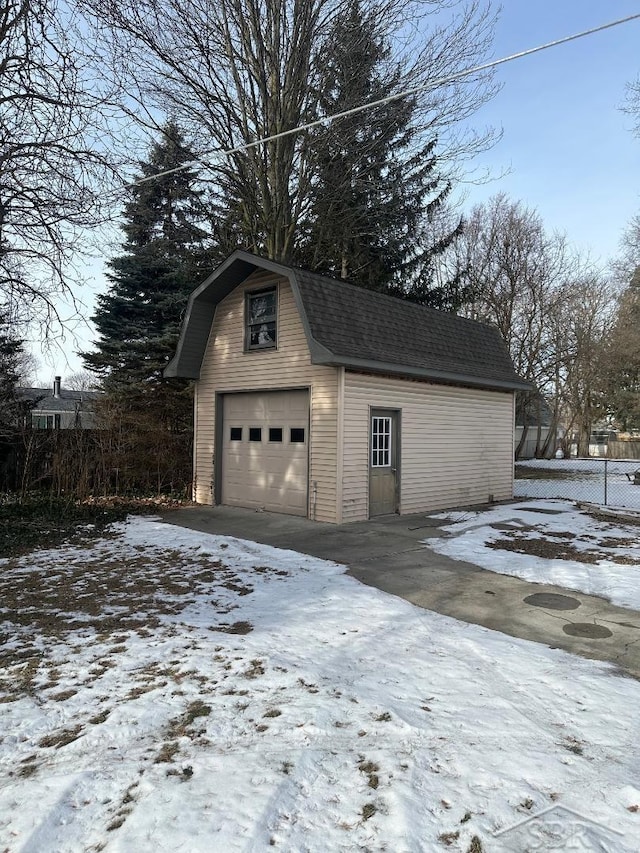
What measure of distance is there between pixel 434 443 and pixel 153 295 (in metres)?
12.8

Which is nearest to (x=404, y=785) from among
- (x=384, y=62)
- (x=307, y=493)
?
(x=307, y=493)

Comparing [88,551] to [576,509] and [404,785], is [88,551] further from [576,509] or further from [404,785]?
[576,509]

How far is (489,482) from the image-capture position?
527 inches

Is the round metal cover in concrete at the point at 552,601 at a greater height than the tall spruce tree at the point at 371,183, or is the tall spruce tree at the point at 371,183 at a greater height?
the tall spruce tree at the point at 371,183

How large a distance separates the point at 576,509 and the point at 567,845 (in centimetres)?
1118

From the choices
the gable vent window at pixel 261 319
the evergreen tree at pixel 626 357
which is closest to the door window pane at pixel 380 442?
the gable vent window at pixel 261 319

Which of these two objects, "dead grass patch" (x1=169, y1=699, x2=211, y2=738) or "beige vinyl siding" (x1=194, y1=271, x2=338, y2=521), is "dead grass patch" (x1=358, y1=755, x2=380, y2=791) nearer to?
"dead grass patch" (x1=169, y1=699, x2=211, y2=738)

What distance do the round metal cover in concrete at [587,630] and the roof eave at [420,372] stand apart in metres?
5.40

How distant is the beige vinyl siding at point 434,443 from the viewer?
9.87 metres

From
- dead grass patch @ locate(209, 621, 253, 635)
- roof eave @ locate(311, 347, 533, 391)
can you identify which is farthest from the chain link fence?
dead grass patch @ locate(209, 621, 253, 635)

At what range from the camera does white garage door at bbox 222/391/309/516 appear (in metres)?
10.5

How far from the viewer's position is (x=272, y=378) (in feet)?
35.6

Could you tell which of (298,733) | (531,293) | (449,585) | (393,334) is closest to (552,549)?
(449,585)

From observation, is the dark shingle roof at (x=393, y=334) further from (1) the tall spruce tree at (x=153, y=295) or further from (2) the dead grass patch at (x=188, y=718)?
(1) the tall spruce tree at (x=153, y=295)
